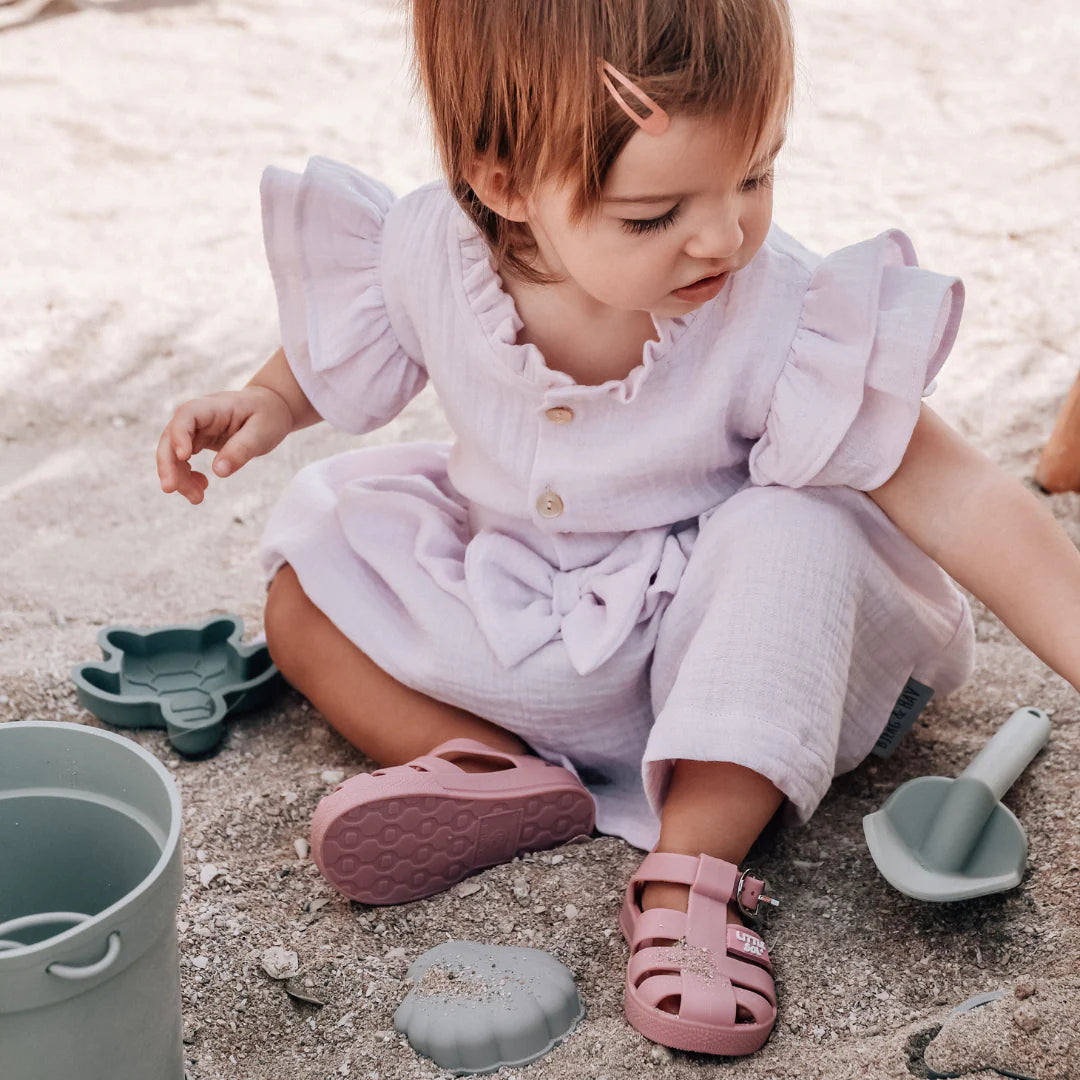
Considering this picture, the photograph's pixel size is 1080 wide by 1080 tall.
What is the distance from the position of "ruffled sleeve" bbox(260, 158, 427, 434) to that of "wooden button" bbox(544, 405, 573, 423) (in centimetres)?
22

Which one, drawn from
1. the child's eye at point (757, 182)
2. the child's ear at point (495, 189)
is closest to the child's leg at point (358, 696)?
the child's ear at point (495, 189)

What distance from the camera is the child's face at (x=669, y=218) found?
3.54 ft

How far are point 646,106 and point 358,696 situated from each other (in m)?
0.70

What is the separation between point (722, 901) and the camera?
1171 millimetres

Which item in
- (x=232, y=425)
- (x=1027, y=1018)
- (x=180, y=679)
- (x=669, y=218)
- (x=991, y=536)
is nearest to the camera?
(x=1027, y=1018)

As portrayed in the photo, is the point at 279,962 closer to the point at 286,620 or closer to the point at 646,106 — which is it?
the point at 286,620

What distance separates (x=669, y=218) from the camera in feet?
3.66

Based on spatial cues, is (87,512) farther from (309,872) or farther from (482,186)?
(482,186)

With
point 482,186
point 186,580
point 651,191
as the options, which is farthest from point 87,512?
point 651,191

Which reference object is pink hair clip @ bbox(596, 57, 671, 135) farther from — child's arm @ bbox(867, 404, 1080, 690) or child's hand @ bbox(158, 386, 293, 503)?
child's hand @ bbox(158, 386, 293, 503)

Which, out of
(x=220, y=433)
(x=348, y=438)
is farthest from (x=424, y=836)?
(x=348, y=438)

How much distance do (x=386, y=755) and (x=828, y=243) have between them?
167 cm

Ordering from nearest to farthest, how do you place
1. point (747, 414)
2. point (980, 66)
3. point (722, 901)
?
point (722, 901), point (747, 414), point (980, 66)

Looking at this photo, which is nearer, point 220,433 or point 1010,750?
point 1010,750
